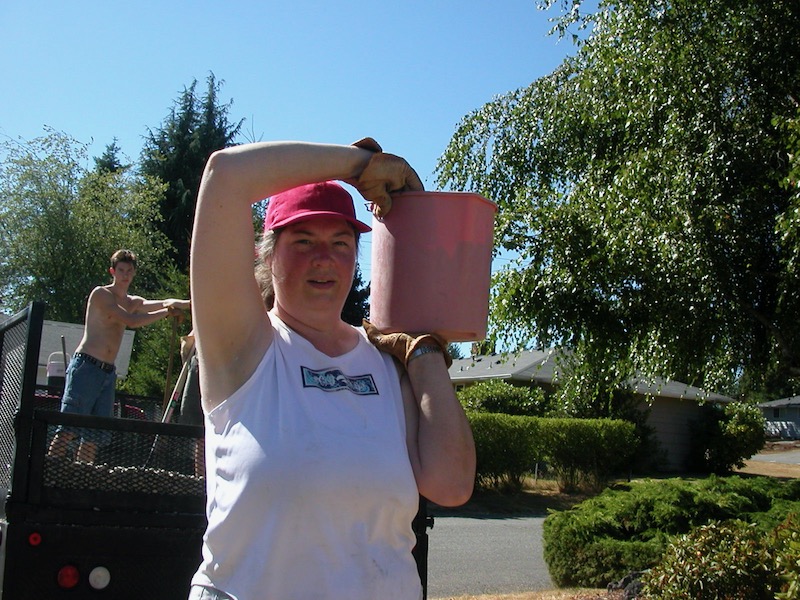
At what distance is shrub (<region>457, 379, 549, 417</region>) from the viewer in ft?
63.9

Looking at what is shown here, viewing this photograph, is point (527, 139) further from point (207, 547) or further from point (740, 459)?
point (740, 459)

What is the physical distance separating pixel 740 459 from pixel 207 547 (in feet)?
86.8

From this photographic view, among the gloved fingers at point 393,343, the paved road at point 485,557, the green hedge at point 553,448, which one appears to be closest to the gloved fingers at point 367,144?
the gloved fingers at point 393,343

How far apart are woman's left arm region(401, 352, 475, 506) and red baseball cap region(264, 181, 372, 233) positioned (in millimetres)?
372

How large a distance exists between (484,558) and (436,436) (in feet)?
25.6

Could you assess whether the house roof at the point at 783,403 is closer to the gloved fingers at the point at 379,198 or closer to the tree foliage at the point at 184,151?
the tree foliage at the point at 184,151

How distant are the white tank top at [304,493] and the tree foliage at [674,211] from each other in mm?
4787

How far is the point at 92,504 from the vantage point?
2715mm

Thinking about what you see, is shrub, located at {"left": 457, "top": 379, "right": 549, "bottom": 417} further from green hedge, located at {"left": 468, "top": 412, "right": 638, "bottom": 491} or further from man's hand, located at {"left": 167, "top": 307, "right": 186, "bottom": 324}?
man's hand, located at {"left": 167, "top": 307, "right": 186, "bottom": 324}

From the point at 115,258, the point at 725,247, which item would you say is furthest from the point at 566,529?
the point at 115,258

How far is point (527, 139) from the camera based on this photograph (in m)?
8.36

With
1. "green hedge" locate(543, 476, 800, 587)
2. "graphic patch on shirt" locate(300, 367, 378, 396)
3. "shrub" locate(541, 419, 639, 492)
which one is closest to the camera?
"graphic patch on shirt" locate(300, 367, 378, 396)

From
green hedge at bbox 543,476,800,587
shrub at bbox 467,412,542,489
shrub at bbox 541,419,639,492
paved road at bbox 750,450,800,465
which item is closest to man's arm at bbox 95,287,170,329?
green hedge at bbox 543,476,800,587

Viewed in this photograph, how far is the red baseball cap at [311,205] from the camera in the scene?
72.0 inches
